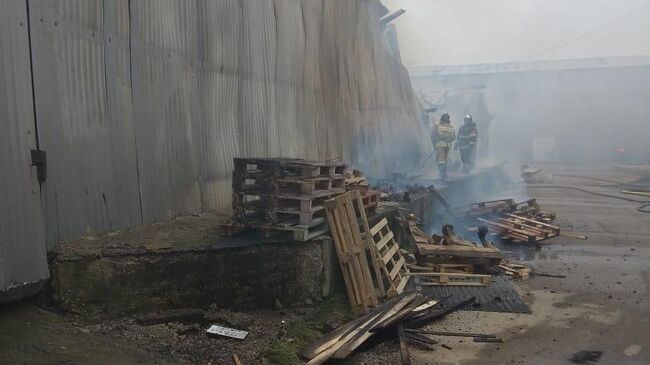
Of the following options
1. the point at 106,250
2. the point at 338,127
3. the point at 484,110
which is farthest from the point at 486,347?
the point at 484,110

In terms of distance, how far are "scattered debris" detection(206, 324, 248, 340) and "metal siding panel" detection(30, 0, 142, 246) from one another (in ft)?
4.60

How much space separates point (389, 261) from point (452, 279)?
0.96 metres

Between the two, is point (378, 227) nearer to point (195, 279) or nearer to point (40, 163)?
point (195, 279)

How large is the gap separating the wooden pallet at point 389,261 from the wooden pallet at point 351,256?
0.34 meters

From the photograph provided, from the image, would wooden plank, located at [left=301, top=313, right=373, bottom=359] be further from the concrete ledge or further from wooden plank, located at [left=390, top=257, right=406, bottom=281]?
wooden plank, located at [left=390, top=257, right=406, bottom=281]

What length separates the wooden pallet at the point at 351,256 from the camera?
5.68m

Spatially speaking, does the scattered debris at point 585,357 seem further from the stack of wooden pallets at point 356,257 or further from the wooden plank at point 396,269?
the wooden plank at point 396,269

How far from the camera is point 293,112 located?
9.18 metres

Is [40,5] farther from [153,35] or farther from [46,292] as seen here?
[46,292]

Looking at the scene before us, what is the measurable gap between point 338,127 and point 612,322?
6596mm

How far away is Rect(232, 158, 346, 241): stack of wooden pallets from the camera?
5332mm

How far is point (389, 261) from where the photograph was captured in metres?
6.80

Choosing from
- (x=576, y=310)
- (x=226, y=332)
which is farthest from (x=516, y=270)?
(x=226, y=332)

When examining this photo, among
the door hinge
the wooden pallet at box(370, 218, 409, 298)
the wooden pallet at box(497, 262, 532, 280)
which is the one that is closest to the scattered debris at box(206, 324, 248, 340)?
the door hinge
